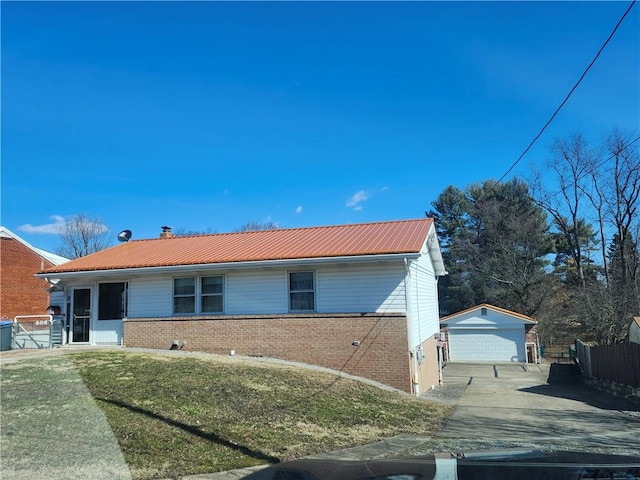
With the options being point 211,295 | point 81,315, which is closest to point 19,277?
point 81,315

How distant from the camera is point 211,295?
692 inches

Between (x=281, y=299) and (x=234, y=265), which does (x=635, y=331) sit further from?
(x=234, y=265)

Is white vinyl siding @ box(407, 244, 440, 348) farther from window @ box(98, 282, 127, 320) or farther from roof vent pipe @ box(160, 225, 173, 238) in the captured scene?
roof vent pipe @ box(160, 225, 173, 238)

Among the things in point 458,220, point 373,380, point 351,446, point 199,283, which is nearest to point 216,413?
point 351,446

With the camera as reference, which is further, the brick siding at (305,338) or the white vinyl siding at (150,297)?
the white vinyl siding at (150,297)

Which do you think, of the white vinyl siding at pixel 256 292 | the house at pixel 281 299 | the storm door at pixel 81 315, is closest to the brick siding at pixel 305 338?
A: the house at pixel 281 299

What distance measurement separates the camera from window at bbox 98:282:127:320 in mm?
18656

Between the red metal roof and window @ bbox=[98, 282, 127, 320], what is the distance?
34.0 inches

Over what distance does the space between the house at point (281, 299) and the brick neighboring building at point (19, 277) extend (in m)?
15.1

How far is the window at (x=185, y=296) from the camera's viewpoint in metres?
17.8

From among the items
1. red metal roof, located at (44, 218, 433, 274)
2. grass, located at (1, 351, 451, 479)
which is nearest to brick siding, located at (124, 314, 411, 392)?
grass, located at (1, 351, 451, 479)

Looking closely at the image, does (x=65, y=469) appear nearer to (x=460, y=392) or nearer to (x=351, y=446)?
(x=351, y=446)

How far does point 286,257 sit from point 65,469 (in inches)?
428

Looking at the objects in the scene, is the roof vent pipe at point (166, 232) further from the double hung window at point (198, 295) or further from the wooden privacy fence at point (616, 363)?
the wooden privacy fence at point (616, 363)
